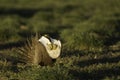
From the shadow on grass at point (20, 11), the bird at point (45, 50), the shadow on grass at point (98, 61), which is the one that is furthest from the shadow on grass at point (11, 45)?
the shadow on grass at point (20, 11)

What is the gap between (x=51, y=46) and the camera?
7508 millimetres

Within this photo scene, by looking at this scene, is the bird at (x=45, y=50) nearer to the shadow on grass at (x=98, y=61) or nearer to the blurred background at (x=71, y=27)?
the shadow on grass at (x=98, y=61)

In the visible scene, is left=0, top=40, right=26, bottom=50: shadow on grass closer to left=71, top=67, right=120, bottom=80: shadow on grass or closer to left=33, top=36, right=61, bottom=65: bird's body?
left=33, top=36, right=61, bottom=65: bird's body

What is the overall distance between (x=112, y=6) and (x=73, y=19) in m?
5.42

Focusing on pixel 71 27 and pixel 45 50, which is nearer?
pixel 45 50

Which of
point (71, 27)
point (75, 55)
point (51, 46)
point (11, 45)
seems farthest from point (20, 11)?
point (51, 46)

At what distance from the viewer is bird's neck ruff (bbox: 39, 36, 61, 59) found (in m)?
7.52

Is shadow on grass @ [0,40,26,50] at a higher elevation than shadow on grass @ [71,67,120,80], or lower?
higher

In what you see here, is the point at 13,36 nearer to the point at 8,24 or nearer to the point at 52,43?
the point at 8,24

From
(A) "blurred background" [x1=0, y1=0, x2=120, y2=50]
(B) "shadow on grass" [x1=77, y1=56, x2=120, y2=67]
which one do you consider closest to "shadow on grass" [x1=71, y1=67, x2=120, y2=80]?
(B) "shadow on grass" [x1=77, y1=56, x2=120, y2=67]

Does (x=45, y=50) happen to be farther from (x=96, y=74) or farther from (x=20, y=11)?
(x=20, y=11)

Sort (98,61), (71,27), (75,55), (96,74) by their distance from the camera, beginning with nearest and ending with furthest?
(96,74)
(98,61)
(75,55)
(71,27)

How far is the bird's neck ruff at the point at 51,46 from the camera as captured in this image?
24.7 feet

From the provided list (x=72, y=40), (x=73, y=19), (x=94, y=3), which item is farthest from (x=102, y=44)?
(x=94, y=3)
